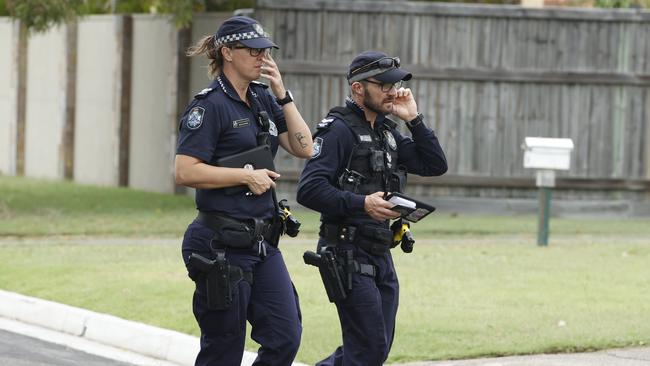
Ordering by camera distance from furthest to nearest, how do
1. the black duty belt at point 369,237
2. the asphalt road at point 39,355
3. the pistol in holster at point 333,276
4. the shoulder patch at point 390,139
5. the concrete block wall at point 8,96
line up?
1. the concrete block wall at point 8,96
2. the asphalt road at point 39,355
3. the shoulder patch at point 390,139
4. the black duty belt at point 369,237
5. the pistol in holster at point 333,276

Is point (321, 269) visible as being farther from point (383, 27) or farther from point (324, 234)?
point (383, 27)

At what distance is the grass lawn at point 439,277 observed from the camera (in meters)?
9.88

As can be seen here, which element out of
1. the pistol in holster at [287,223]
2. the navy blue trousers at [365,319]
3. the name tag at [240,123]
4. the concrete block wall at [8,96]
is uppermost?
the name tag at [240,123]

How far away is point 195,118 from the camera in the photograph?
678 centimetres

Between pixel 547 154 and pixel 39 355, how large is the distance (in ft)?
24.1

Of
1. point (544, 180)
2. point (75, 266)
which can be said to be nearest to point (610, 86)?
point (544, 180)

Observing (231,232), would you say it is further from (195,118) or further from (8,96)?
(8,96)

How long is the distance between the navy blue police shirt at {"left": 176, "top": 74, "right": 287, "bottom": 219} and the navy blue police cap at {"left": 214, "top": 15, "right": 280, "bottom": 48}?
186 mm

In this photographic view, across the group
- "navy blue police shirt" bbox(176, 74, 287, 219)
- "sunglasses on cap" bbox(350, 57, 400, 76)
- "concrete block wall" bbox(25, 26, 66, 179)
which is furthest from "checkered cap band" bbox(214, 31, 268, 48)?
"concrete block wall" bbox(25, 26, 66, 179)

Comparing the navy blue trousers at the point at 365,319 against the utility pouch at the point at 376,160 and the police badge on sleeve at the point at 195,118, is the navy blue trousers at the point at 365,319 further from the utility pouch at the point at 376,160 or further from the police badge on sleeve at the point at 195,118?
the police badge on sleeve at the point at 195,118

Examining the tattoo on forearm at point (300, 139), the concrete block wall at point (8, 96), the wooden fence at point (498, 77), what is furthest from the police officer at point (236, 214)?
the concrete block wall at point (8, 96)

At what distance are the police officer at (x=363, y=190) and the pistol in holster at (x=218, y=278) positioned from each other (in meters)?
0.71

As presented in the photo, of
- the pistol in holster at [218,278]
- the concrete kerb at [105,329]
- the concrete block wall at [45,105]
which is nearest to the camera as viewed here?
the pistol in holster at [218,278]

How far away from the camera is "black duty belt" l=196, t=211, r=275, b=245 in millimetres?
6781
